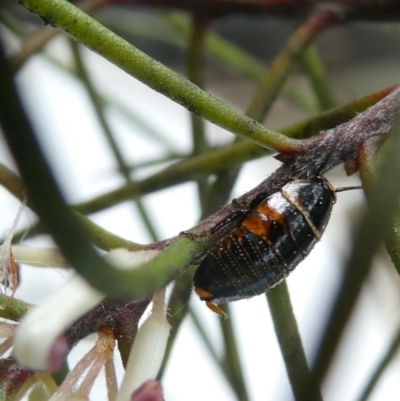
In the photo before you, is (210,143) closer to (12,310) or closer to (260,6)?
(260,6)

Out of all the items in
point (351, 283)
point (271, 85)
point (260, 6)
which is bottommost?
point (351, 283)

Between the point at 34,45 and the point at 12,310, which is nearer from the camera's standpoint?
→ the point at 12,310

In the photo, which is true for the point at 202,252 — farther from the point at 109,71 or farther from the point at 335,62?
the point at 109,71

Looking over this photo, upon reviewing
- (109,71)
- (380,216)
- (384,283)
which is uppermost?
(109,71)

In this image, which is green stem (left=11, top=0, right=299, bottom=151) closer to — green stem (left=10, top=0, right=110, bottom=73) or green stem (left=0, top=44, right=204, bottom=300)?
green stem (left=0, top=44, right=204, bottom=300)

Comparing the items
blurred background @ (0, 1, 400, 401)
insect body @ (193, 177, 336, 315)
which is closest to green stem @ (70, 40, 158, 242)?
blurred background @ (0, 1, 400, 401)

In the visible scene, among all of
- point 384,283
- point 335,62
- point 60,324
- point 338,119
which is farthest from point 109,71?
point 60,324

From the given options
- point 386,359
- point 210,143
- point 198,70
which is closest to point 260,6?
point 198,70

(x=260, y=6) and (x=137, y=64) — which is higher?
(x=260, y=6)
